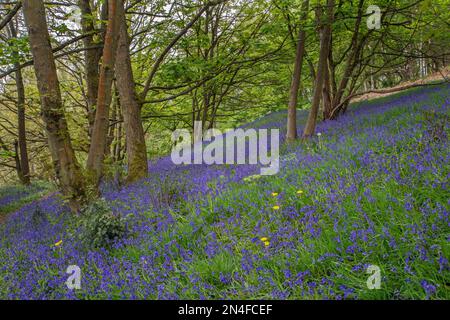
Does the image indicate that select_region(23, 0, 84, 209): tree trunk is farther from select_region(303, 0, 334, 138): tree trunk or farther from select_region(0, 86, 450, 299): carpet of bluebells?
select_region(303, 0, 334, 138): tree trunk

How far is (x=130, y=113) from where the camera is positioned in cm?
852

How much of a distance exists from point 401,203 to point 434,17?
10.0 metres

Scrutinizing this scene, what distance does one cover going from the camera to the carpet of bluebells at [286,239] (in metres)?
2.54

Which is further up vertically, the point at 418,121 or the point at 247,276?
the point at 418,121

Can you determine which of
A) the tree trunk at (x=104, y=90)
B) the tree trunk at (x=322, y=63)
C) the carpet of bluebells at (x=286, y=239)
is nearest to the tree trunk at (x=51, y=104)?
the tree trunk at (x=104, y=90)

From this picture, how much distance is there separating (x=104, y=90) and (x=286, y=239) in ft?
12.5

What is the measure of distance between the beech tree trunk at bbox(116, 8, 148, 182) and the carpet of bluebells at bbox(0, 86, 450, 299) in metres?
2.88

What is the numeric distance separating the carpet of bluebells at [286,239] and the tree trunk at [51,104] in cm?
73

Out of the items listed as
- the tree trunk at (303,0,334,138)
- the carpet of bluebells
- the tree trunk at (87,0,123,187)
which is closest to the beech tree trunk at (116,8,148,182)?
the tree trunk at (87,0,123,187)

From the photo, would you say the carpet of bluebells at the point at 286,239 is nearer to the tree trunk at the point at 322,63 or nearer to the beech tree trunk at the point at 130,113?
the beech tree trunk at the point at 130,113

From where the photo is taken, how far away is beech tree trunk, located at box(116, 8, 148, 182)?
27.7 feet

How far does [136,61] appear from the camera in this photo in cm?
1376
